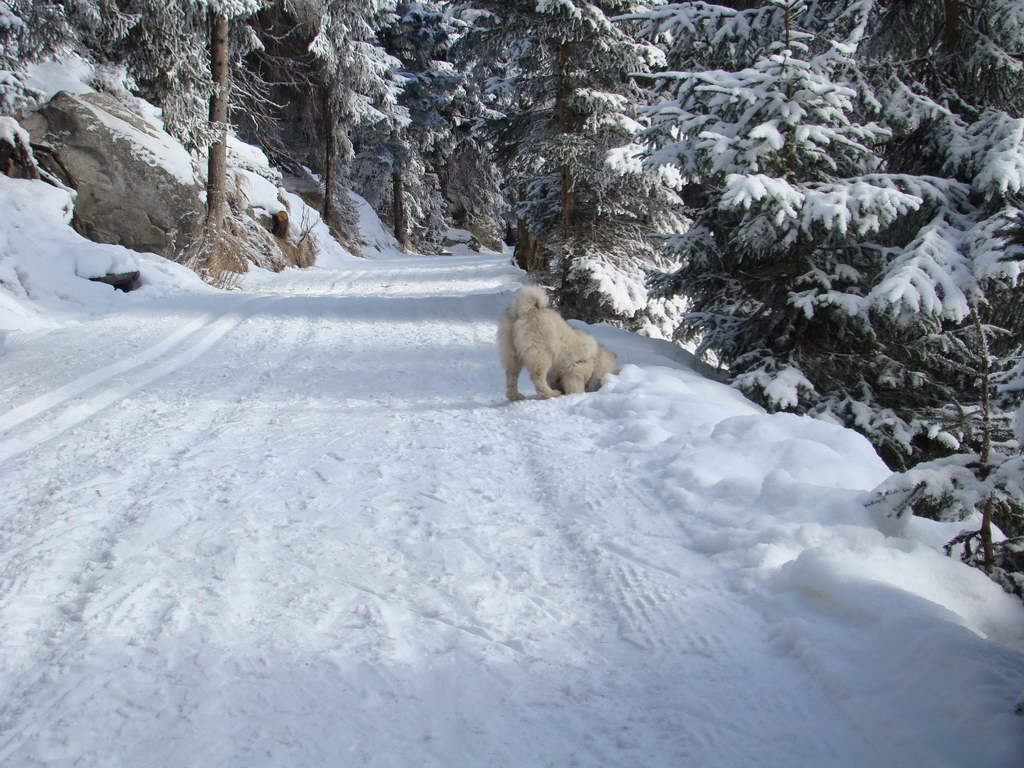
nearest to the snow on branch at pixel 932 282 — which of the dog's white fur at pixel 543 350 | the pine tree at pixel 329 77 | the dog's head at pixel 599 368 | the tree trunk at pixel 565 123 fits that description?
the dog's head at pixel 599 368

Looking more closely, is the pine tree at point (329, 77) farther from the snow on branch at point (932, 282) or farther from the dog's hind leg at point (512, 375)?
the snow on branch at point (932, 282)

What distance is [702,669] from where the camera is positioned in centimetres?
247

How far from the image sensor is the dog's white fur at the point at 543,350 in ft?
20.4

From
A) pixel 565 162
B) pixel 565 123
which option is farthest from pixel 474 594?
pixel 565 123

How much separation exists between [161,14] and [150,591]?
564 inches

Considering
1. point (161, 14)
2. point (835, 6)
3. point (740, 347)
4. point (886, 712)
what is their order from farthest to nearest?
point (161, 14) < point (835, 6) < point (740, 347) < point (886, 712)

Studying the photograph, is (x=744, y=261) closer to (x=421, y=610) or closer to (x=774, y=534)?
(x=774, y=534)

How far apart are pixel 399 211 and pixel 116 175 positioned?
2059 cm

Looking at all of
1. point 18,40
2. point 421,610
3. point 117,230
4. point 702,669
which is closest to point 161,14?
point 18,40

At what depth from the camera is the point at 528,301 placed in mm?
6172

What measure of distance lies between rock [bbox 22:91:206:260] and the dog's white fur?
1145cm

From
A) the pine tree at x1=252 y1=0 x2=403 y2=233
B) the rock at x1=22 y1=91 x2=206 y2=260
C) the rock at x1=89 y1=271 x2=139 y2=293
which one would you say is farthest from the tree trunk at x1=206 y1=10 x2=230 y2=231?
the rock at x1=89 y1=271 x2=139 y2=293

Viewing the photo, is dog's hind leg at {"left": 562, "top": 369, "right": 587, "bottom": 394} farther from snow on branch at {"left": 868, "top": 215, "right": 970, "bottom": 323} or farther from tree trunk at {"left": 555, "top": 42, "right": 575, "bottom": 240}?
tree trunk at {"left": 555, "top": 42, "right": 575, "bottom": 240}

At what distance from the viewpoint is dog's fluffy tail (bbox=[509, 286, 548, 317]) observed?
6137mm
